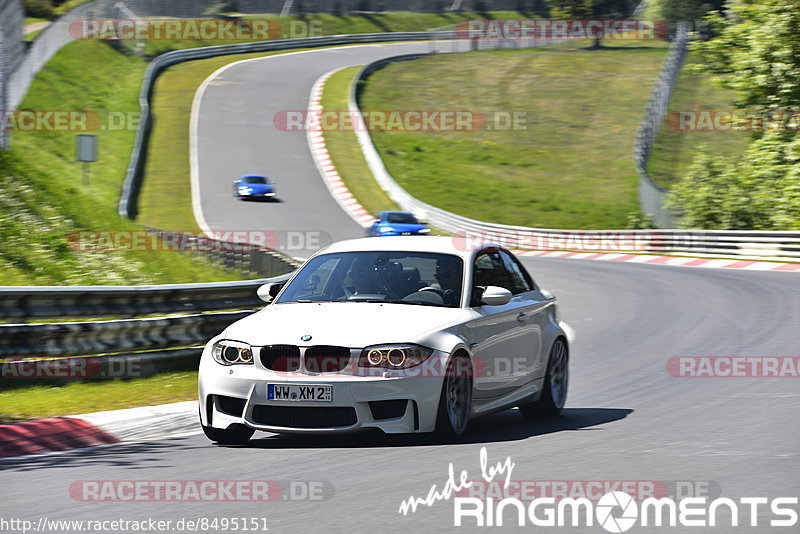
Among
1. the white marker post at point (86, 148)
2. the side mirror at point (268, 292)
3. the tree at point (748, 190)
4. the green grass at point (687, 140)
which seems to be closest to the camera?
the side mirror at point (268, 292)

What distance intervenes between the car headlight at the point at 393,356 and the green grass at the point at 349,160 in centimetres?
3789

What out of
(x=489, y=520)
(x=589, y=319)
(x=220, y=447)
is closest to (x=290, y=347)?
(x=220, y=447)

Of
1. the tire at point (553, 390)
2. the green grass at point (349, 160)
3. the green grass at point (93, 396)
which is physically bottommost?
the green grass at point (349, 160)

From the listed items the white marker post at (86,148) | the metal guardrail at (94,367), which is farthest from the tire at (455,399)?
the white marker post at (86,148)

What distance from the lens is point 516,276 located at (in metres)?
9.84

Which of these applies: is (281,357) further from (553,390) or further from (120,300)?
(120,300)

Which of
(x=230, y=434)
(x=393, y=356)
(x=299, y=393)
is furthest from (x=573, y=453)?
(x=230, y=434)

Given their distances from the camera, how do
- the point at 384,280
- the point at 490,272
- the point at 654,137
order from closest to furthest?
the point at 384,280 → the point at 490,272 → the point at 654,137

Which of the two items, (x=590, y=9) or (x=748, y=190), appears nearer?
(x=748, y=190)

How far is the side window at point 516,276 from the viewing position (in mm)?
9727

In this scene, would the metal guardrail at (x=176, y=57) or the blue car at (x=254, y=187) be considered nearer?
the metal guardrail at (x=176, y=57)

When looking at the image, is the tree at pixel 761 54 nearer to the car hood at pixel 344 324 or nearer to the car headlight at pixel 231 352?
the car hood at pixel 344 324

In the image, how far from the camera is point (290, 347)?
25.8 feet

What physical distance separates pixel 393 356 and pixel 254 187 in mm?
38089
